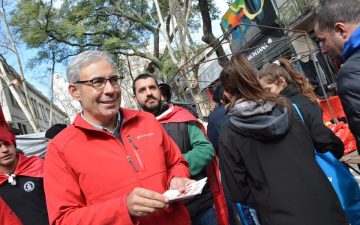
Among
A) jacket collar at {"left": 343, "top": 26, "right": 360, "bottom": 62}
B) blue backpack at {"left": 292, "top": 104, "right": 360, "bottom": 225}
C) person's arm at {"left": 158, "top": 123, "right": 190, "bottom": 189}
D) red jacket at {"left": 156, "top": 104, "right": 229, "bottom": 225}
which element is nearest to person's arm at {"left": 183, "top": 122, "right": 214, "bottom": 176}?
red jacket at {"left": 156, "top": 104, "right": 229, "bottom": 225}

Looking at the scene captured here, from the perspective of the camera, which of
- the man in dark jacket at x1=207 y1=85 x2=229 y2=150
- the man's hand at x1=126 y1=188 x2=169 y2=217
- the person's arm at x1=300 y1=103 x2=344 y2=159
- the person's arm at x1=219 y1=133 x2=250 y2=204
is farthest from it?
the man in dark jacket at x1=207 y1=85 x2=229 y2=150

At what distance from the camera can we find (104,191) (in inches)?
72.7

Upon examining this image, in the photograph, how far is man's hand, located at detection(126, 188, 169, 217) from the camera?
5.35 ft

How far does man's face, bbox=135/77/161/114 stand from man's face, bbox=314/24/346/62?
6.02 ft

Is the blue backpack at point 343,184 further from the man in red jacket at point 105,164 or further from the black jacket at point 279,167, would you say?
the man in red jacket at point 105,164

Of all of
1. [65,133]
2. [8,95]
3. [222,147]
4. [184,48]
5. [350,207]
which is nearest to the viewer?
[65,133]

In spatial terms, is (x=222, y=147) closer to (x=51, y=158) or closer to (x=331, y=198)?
(x=331, y=198)

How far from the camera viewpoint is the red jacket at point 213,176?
323 cm

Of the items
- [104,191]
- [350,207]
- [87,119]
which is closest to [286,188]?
[350,207]

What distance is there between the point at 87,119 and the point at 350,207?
1858mm

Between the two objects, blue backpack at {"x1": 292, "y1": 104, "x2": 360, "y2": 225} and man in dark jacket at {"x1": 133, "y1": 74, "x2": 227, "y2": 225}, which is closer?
blue backpack at {"x1": 292, "y1": 104, "x2": 360, "y2": 225}

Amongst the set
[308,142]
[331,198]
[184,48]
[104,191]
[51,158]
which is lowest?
[331,198]

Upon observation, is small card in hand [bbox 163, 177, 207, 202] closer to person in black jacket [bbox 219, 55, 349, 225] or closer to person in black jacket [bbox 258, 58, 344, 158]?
person in black jacket [bbox 219, 55, 349, 225]

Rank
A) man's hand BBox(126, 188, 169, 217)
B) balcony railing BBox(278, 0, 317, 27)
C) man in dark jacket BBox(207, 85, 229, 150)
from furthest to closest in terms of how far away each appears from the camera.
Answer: balcony railing BBox(278, 0, 317, 27) → man in dark jacket BBox(207, 85, 229, 150) → man's hand BBox(126, 188, 169, 217)
